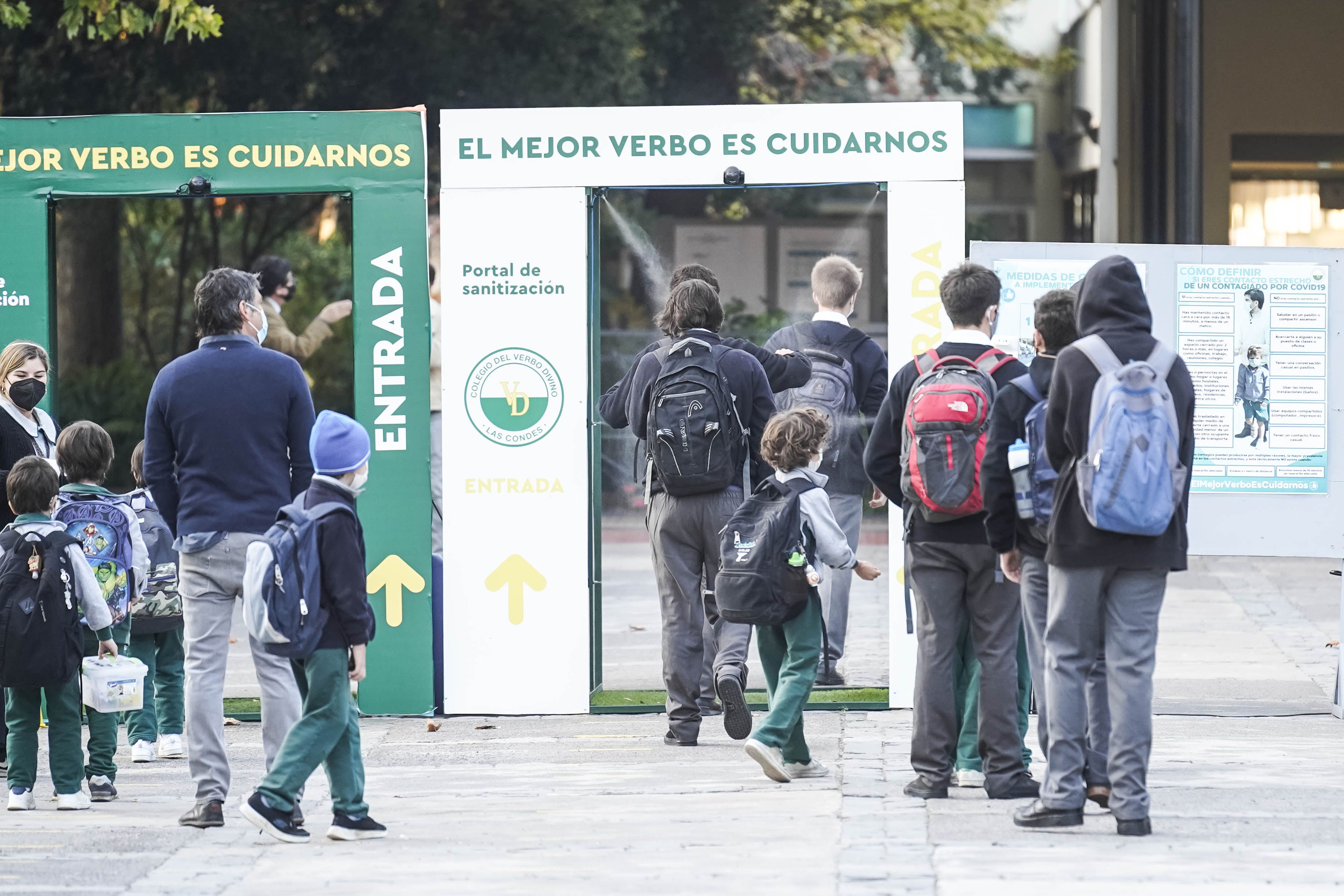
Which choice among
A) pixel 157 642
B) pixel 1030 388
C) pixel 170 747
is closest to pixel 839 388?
pixel 1030 388

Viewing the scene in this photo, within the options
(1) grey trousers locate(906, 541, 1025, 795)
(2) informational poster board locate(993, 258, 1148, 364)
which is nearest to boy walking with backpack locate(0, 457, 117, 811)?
(1) grey trousers locate(906, 541, 1025, 795)

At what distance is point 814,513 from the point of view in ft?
20.7

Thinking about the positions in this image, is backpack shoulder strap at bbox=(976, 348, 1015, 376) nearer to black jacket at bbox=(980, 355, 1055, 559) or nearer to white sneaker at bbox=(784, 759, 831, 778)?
black jacket at bbox=(980, 355, 1055, 559)

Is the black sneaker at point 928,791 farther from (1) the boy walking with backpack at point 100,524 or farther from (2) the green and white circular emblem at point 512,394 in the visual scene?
(1) the boy walking with backpack at point 100,524

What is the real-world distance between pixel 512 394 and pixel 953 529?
252cm

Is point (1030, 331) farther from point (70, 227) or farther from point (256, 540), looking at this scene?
point (70, 227)

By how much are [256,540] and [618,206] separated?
9467 mm

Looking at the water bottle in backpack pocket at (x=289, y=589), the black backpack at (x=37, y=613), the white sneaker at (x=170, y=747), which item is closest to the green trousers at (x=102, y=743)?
the black backpack at (x=37, y=613)

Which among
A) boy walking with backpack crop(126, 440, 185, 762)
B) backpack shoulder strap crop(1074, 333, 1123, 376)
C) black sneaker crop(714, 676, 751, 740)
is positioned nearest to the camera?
backpack shoulder strap crop(1074, 333, 1123, 376)

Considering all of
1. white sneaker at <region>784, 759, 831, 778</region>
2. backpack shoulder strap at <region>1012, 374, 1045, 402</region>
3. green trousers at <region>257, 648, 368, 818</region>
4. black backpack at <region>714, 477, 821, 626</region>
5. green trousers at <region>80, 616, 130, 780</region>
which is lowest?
white sneaker at <region>784, 759, 831, 778</region>

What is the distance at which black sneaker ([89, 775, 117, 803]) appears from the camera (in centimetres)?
648

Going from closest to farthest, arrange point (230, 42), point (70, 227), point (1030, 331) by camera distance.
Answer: point (1030, 331) → point (230, 42) → point (70, 227)

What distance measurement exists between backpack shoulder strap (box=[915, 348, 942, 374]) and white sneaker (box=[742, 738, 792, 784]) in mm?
1384

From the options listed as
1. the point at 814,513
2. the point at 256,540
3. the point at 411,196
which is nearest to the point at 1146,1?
the point at 411,196
